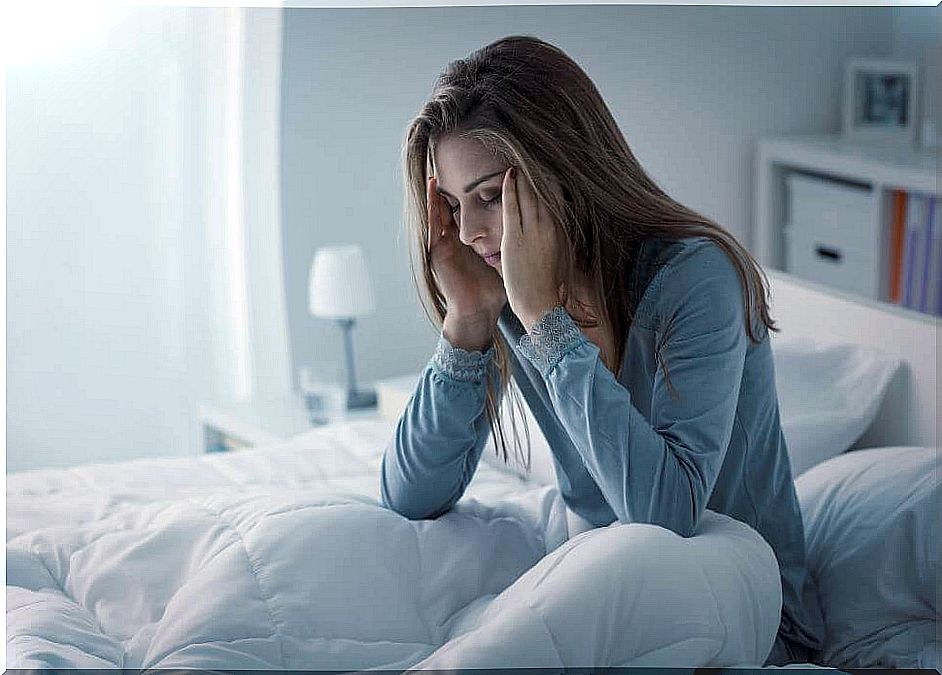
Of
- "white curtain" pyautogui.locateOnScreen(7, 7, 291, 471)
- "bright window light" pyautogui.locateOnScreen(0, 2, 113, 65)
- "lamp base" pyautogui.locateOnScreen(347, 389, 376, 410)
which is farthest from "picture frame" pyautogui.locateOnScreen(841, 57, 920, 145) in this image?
"bright window light" pyautogui.locateOnScreen(0, 2, 113, 65)

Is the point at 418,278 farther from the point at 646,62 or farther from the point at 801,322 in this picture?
the point at 801,322

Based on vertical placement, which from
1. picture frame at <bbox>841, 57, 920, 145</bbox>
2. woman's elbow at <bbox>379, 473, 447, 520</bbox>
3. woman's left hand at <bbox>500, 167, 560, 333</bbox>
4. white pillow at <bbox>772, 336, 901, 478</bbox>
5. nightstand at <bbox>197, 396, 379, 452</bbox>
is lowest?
nightstand at <bbox>197, 396, 379, 452</bbox>

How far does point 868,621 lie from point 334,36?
3.22ft

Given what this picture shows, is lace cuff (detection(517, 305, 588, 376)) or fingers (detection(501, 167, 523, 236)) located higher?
fingers (detection(501, 167, 523, 236))

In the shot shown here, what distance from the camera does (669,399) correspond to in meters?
1.08

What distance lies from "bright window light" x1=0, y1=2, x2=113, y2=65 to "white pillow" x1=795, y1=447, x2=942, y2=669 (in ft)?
5.23

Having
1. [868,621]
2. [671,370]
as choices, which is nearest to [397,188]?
[671,370]

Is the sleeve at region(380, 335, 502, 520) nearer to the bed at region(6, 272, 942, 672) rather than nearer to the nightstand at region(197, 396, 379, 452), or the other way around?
the bed at region(6, 272, 942, 672)

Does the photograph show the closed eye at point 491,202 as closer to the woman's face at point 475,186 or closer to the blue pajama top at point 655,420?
the woman's face at point 475,186

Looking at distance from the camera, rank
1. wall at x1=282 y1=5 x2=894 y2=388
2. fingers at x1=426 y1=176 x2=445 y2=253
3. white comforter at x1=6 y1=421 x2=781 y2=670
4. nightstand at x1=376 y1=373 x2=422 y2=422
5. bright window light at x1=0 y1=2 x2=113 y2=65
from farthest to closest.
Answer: bright window light at x1=0 y1=2 x2=113 y2=65 → nightstand at x1=376 y1=373 x2=422 y2=422 → wall at x1=282 y1=5 x2=894 y2=388 → fingers at x1=426 y1=176 x2=445 y2=253 → white comforter at x1=6 y1=421 x2=781 y2=670

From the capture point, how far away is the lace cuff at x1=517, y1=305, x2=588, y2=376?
3.47 feet

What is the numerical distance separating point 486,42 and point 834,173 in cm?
79

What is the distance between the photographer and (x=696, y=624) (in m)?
0.97

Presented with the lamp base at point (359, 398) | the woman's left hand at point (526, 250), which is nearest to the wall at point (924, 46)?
the woman's left hand at point (526, 250)
